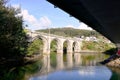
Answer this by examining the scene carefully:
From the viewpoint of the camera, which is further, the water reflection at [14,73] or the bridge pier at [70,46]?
the bridge pier at [70,46]

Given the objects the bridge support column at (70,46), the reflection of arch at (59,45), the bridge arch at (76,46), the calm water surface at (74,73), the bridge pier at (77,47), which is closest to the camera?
the calm water surface at (74,73)

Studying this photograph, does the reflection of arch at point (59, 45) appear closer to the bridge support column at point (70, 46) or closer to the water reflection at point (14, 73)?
the bridge support column at point (70, 46)

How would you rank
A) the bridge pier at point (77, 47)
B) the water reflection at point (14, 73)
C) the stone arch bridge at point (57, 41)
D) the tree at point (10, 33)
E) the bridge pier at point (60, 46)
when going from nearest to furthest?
the water reflection at point (14, 73) → the tree at point (10, 33) → the stone arch bridge at point (57, 41) → the bridge pier at point (60, 46) → the bridge pier at point (77, 47)

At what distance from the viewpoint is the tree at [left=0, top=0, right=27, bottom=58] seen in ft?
173

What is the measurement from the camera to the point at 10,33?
56188 mm

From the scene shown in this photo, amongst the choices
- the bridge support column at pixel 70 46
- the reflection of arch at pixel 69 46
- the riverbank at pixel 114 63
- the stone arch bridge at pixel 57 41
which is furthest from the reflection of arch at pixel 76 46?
the riverbank at pixel 114 63

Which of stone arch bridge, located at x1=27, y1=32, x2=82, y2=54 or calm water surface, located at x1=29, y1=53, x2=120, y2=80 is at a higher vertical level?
stone arch bridge, located at x1=27, y1=32, x2=82, y2=54

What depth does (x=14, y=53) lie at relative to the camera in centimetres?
6372

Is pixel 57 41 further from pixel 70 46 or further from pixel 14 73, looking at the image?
pixel 14 73

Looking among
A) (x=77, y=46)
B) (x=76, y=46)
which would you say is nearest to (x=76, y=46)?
(x=76, y=46)

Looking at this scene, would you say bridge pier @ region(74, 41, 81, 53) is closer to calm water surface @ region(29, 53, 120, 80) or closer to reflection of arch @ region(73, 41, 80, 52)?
reflection of arch @ region(73, 41, 80, 52)

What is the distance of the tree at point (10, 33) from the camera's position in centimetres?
5269

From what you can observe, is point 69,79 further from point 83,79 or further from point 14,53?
point 14,53

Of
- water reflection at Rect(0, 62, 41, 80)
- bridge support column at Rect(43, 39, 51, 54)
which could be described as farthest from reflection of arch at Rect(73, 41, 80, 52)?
water reflection at Rect(0, 62, 41, 80)
